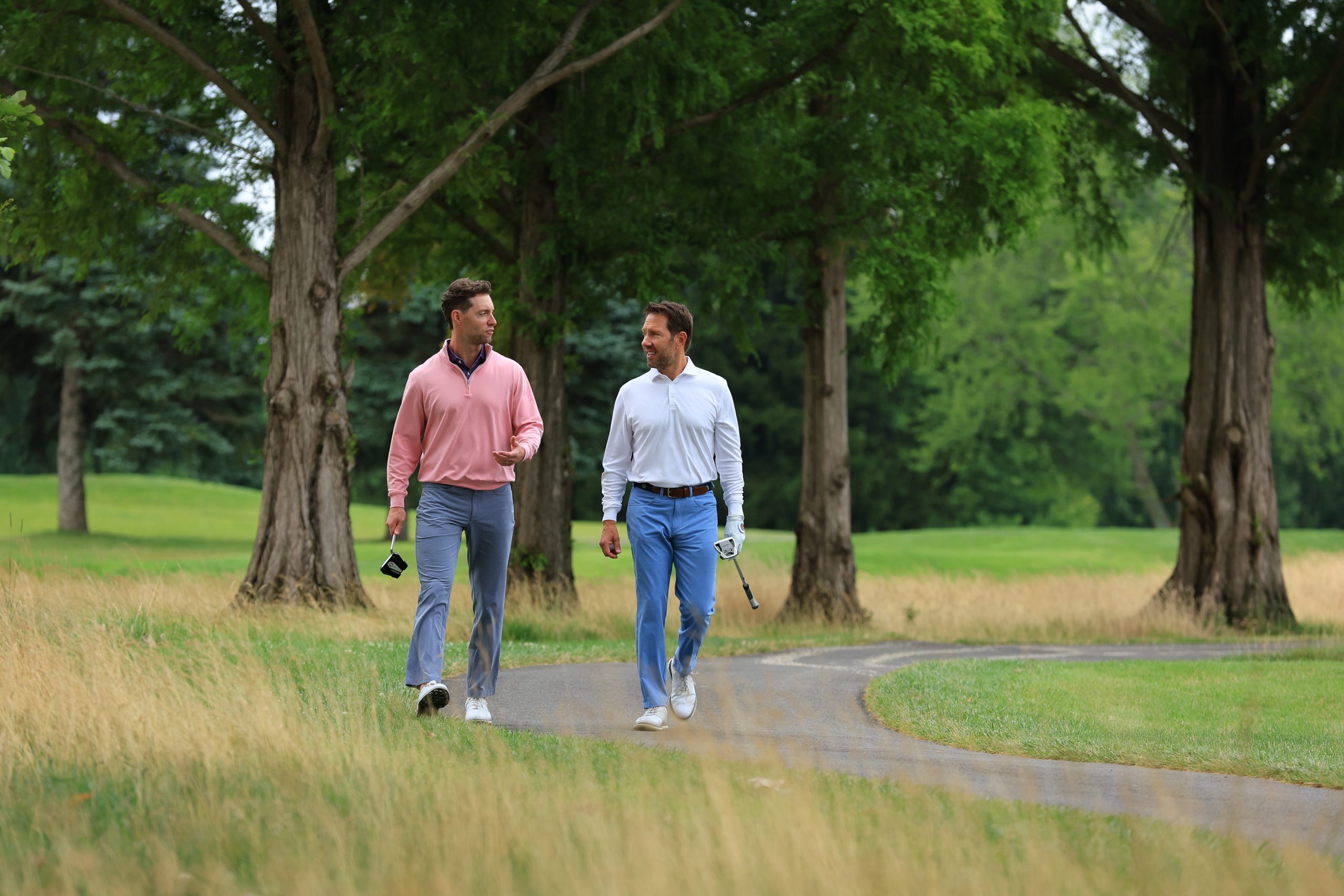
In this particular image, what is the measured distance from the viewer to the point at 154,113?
49.3ft

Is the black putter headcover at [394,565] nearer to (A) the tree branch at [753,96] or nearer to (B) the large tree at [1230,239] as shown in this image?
(A) the tree branch at [753,96]

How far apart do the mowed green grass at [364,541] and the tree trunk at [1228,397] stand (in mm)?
7199

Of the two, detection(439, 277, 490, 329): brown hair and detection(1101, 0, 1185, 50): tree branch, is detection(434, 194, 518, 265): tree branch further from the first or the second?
detection(439, 277, 490, 329): brown hair

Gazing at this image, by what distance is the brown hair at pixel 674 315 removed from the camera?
745cm

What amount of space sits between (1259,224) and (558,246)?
9478 mm

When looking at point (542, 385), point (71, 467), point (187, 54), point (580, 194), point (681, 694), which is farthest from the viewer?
point (71, 467)

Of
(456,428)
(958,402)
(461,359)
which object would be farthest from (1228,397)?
(958,402)

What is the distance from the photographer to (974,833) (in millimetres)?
4695

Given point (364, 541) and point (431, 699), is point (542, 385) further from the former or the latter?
point (364, 541)

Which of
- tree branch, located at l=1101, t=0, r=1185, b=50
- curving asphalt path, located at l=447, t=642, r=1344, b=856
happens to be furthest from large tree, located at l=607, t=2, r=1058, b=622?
curving asphalt path, located at l=447, t=642, r=1344, b=856

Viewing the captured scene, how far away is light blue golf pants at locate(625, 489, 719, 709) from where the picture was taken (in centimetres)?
748

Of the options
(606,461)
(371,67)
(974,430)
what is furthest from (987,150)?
(974,430)

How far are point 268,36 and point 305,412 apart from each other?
151 inches

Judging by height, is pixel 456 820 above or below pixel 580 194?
below
